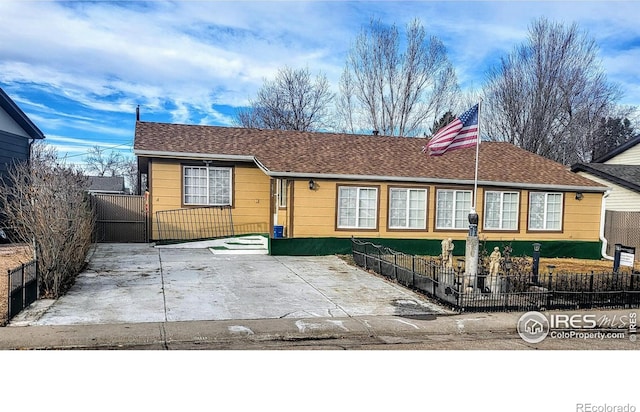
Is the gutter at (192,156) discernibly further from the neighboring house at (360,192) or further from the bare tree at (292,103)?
the bare tree at (292,103)

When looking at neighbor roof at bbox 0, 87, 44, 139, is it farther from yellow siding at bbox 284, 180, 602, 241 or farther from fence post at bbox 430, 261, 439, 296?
fence post at bbox 430, 261, 439, 296

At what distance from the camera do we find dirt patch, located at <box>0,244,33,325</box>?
25.4ft

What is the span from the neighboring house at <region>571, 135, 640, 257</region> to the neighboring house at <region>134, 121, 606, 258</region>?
821mm

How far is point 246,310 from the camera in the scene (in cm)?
837

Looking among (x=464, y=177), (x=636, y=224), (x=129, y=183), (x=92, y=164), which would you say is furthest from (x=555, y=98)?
(x=92, y=164)

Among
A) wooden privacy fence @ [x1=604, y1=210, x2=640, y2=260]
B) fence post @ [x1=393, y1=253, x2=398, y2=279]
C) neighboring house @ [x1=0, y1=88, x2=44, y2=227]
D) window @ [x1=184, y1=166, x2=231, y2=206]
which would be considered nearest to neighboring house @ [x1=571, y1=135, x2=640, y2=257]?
wooden privacy fence @ [x1=604, y1=210, x2=640, y2=260]

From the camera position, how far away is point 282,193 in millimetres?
16203

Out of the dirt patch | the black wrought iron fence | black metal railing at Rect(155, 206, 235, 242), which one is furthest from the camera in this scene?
black metal railing at Rect(155, 206, 235, 242)

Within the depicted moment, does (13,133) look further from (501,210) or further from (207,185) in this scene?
(501,210)

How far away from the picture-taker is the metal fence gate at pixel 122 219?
17719 millimetres

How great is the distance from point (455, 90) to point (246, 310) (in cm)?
2822

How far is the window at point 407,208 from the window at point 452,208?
555 mm

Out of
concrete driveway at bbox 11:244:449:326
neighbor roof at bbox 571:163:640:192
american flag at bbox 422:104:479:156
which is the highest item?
american flag at bbox 422:104:479:156

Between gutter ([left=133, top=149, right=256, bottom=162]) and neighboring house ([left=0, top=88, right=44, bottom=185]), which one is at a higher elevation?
neighboring house ([left=0, top=88, right=44, bottom=185])
